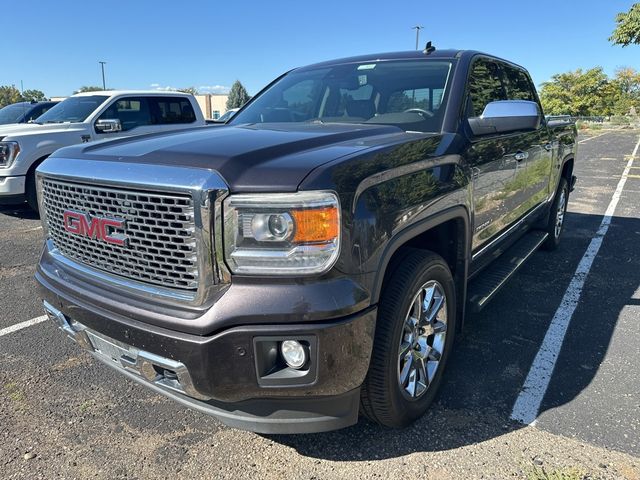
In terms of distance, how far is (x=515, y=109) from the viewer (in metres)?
3.03

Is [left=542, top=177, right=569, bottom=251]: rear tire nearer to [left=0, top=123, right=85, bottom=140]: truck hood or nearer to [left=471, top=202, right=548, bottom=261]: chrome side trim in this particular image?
[left=471, top=202, right=548, bottom=261]: chrome side trim

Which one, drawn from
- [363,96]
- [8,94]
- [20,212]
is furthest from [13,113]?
[8,94]

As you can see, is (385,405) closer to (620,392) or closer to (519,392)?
(519,392)

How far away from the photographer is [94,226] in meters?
2.21

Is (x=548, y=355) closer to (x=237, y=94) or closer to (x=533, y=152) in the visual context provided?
(x=533, y=152)

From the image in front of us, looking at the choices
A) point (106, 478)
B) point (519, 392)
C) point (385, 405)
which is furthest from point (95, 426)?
point (519, 392)

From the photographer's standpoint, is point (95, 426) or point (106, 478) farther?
point (95, 426)

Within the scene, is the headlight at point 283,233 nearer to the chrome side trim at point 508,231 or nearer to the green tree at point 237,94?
the chrome side trim at point 508,231

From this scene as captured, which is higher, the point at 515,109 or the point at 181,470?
the point at 515,109

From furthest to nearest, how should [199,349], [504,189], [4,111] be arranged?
1. [4,111]
2. [504,189]
3. [199,349]

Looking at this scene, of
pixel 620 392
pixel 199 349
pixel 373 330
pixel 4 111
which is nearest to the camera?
pixel 199 349

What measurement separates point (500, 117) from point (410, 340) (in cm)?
147

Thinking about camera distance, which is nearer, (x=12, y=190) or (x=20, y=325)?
(x=20, y=325)

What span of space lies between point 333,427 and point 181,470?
2.63ft
